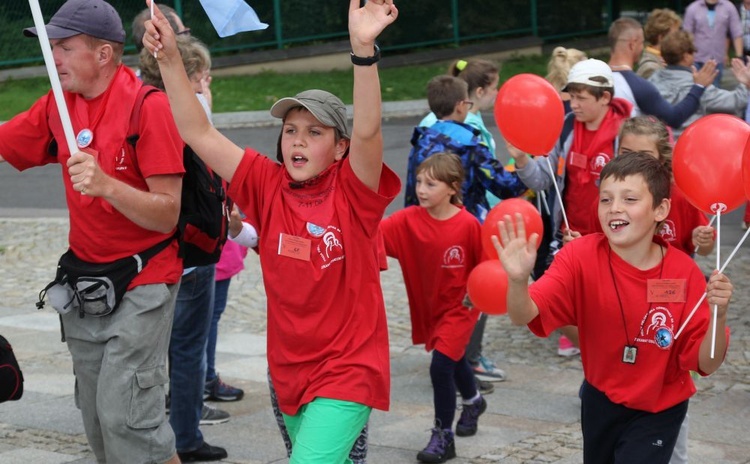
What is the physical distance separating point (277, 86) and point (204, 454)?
17.3m

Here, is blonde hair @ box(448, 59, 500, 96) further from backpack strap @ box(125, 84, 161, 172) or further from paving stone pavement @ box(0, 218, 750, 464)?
backpack strap @ box(125, 84, 161, 172)

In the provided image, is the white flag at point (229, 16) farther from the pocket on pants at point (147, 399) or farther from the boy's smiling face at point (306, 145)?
the pocket on pants at point (147, 399)

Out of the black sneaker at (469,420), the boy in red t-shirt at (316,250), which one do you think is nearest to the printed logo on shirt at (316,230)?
the boy in red t-shirt at (316,250)

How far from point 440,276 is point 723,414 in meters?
1.70

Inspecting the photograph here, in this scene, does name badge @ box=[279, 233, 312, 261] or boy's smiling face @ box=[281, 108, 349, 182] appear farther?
boy's smiling face @ box=[281, 108, 349, 182]

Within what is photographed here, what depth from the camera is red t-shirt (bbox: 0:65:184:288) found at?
434cm

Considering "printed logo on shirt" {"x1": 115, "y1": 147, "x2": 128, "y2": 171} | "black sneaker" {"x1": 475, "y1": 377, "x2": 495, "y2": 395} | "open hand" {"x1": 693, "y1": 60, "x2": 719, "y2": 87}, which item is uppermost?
"open hand" {"x1": 693, "y1": 60, "x2": 719, "y2": 87}

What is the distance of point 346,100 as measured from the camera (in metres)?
20.5

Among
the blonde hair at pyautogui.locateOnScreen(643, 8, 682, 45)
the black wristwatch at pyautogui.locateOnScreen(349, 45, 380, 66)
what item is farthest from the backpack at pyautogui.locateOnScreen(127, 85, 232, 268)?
the blonde hair at pyautogui.locateOnScreen(643, 8, 682, 45)

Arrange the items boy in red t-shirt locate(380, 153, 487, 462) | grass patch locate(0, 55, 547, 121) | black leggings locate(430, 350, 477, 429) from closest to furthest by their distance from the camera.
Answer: black leggings locate(430, 350, 477, 429), boy in red t-shirt locate(380, 153, 487, 462), grass patch locate(0, 55, 547, 121)

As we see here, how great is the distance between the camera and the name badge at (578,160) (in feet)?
20.6

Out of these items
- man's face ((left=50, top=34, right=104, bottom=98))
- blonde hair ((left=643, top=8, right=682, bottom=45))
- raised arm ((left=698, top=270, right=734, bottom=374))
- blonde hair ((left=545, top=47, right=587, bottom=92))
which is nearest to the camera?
raised arm ((left=698, top=270, right=734, bottom=374))

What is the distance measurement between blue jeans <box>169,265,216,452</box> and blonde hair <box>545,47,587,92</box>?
2923mm

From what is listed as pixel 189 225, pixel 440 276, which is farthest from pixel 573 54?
pixel 189 225
